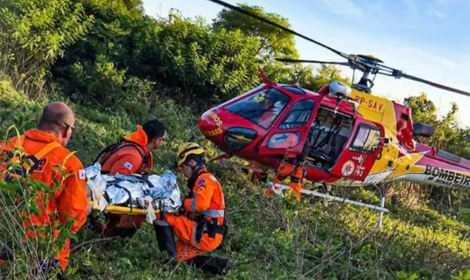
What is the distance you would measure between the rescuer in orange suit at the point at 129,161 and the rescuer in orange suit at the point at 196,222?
350 millimetres

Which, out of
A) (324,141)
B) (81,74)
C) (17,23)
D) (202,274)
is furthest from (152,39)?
(202,274)

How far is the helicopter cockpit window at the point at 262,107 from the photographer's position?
357 inches

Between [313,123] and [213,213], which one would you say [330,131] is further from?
[213,213]

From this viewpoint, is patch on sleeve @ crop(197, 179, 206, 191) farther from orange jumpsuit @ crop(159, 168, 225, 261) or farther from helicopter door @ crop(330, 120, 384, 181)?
helicopter door @ crop(330, 120, 384, 181)

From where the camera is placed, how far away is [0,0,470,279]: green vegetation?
6406 millimetres

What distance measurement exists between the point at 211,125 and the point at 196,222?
3.70 m

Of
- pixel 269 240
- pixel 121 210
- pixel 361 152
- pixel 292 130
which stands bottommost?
pixel 269 240

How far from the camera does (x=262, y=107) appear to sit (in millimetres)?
9234

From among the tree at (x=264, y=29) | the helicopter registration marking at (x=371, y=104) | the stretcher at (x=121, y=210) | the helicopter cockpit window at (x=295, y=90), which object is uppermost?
the tree at (x=264, y=29)

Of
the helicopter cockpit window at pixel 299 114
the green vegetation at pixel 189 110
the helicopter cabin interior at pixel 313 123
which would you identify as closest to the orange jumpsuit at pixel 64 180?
the green vegetation at pixel 189 110

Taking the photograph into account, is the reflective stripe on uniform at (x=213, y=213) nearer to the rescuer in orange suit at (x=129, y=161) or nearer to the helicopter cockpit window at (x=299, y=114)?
the rescuer in orange suit at (x=129, y=161)

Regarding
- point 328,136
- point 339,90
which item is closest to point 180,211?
point 339,90

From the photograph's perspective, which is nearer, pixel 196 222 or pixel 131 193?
pixel 131 193

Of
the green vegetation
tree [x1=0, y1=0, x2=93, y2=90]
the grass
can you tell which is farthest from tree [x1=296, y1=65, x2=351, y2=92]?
tree [x1=0, y1=0, x2=93, y2=90]
